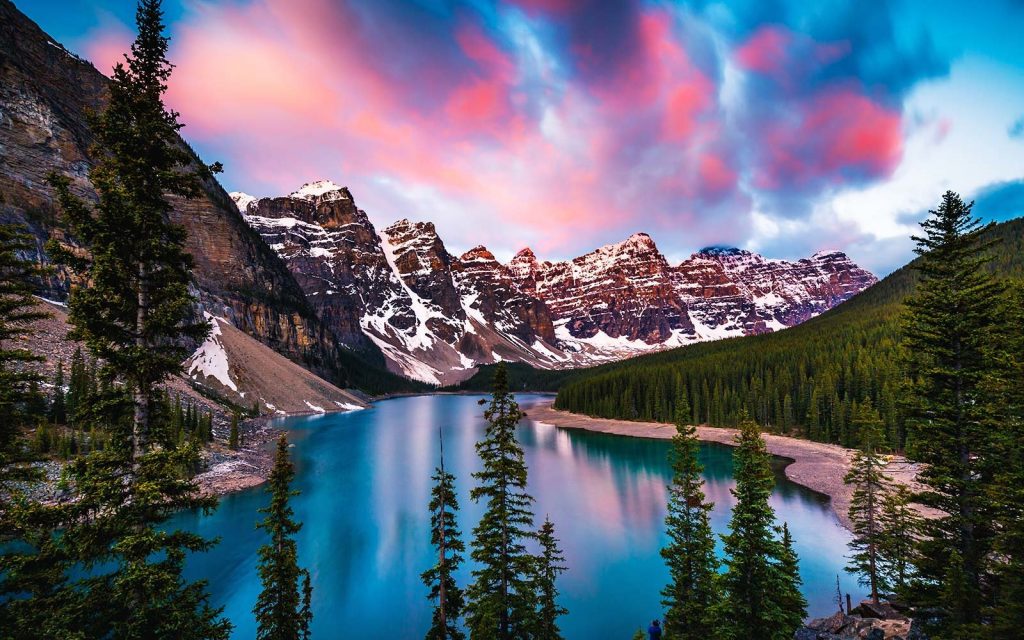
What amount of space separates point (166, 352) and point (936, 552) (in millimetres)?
23197

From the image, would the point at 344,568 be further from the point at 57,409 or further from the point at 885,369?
the point at 885,369

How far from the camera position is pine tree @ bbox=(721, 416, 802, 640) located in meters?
14.6

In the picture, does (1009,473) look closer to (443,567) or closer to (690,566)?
(690,566)

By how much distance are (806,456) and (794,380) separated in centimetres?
2544

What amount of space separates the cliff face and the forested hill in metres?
88.1

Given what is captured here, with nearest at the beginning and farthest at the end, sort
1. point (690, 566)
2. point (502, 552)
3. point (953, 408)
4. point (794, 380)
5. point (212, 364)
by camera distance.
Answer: point (953, 408) → point (502, 552) → point (690, 566) → point (794, 380) → point (212, 364)

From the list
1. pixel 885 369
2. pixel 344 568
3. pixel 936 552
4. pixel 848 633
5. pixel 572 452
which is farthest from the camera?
pixel 572 452

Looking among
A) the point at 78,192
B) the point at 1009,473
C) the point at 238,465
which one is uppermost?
the point at 78,192

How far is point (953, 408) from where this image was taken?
14812 millimetres

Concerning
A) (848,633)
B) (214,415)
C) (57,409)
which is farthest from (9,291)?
(214,415)

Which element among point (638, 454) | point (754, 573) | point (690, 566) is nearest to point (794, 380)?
point (638, 454)

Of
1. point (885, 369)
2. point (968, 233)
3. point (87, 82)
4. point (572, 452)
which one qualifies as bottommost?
point (572, 452)

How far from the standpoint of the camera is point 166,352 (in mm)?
10359

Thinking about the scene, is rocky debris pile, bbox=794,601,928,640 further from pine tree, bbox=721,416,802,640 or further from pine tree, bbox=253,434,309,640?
pine tree, bbox=253,434,309,640
